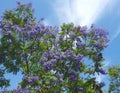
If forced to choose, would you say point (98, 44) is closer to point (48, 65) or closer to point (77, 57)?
point (77, 57)

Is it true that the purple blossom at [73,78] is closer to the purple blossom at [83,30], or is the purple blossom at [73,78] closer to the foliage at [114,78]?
the purple blossom at [83,30]

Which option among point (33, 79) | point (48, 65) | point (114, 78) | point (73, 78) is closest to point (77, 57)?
point (73, 78)

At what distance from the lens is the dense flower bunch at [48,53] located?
27.9m

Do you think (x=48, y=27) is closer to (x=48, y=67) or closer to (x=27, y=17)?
(x=27, y=17)

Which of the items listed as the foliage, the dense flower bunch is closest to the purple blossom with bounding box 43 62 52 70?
the dense flower bunch

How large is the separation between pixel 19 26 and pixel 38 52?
7.93 feet

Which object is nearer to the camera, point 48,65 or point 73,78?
point 48,65

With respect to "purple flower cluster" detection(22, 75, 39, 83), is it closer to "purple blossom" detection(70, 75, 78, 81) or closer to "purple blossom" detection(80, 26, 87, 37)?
"purple blossom" detection(70, 75, 78, 81)

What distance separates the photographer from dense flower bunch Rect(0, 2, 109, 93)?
27.9 meters

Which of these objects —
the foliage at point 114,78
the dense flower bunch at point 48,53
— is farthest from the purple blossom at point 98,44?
the foliage at point 114,78

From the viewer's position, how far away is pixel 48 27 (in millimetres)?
30875

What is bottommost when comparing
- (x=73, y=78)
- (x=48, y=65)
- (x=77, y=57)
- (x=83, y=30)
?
(x=73, y=78)

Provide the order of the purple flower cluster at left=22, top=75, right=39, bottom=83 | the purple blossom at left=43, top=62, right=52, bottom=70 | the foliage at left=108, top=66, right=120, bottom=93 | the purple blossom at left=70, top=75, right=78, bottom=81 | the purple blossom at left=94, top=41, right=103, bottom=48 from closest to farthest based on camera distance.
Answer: the purple flower cluster at left=22, top=75, right=39, bottom=83 → the purple blossom at left=43, top=62, right=52, bottom=70 → the purple blossom at left=70, top=75, right=78, bottom=81 → the purple blossom at left=94, top=41, right=103, bottom=48 → the foliage at left=108, top=66, right=120, bottom=93

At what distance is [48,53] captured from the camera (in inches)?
1128
